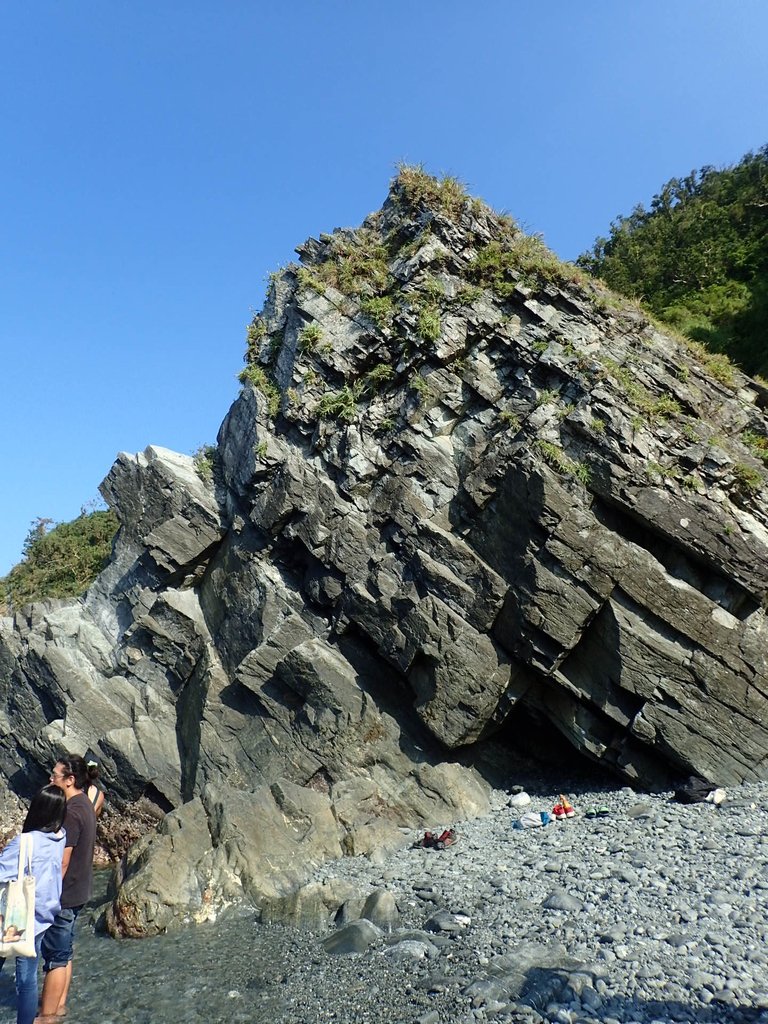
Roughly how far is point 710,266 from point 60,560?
4159 cm

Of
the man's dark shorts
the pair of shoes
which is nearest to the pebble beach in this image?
the pair of shoes

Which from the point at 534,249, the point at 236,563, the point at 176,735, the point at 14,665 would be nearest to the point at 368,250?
the point at 534,249

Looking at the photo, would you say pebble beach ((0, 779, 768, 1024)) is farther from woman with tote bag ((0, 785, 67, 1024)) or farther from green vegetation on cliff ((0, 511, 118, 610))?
green vegetation on cliff ((0, 511, 118, 610))

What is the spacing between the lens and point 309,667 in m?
18.4

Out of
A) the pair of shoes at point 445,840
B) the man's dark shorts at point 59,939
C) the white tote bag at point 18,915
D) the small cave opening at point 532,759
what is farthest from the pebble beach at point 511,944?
the white tote bag at point 18,915

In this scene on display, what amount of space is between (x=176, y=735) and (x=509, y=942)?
13.0 m

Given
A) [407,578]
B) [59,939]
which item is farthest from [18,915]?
[407,578]

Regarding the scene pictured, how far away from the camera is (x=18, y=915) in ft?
24.8

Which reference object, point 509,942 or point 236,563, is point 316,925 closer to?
point 509,942

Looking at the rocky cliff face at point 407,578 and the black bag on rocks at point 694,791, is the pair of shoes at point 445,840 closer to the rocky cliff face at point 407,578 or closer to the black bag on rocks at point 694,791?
the rocky cliff face at point 407,578

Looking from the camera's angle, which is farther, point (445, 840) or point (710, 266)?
point (710, 266)

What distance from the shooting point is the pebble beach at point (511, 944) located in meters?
8.48

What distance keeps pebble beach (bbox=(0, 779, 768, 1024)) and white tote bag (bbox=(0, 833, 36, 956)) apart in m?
3.87

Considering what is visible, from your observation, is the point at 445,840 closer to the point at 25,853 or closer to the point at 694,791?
the point at 694,791
